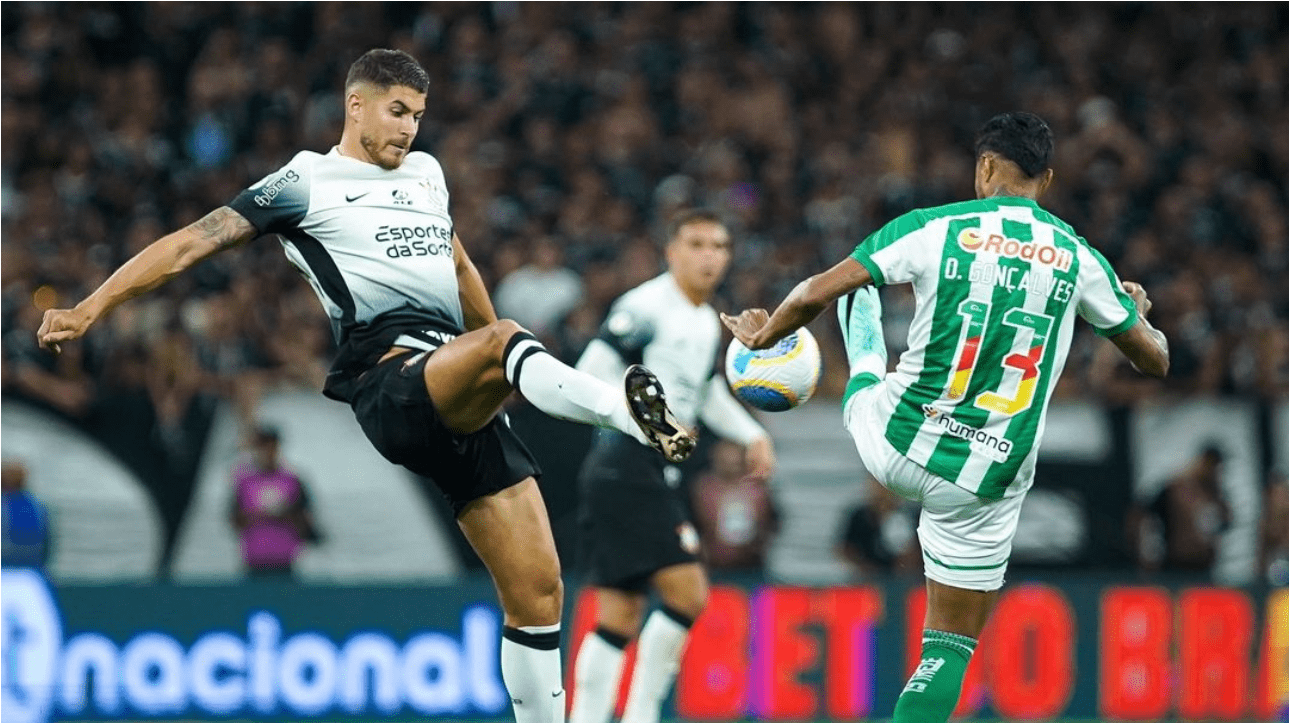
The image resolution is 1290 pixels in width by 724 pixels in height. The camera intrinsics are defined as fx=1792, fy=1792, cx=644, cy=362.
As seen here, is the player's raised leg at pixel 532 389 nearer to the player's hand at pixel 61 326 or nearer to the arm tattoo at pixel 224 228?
the arm tattoo at pixel 224 228

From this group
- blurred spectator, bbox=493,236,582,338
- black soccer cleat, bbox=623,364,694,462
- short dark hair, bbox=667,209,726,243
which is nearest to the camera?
black soccer cleat, bbox=623,364,694,462

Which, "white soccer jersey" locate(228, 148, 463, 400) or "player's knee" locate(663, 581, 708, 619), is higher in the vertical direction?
"white soccer jersey" locate(228, 148, 463, 400)

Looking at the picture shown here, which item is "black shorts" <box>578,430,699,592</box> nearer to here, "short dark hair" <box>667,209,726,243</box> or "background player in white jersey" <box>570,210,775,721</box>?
"background player in white jersey" <box>570,210,775,721</box>

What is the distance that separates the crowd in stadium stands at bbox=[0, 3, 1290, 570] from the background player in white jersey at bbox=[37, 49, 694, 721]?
6.14m

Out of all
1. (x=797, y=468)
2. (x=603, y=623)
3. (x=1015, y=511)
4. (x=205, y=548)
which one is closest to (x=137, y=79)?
(x=205, y=548)

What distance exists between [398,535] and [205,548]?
136 centimetres

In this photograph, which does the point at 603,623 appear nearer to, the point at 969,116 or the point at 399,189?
the point at 399,189

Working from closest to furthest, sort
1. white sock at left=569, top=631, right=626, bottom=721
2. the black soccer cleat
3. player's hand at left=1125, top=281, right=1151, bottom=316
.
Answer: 1. the black soccer cleat
2. player's hand at left=1125, top=281, right=1151, bottom=316
3. white sock at left=569, top=631, right=626, bottom=721

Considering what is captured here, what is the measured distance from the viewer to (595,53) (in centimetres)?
1800

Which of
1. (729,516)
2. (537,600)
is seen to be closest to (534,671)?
(537,600)

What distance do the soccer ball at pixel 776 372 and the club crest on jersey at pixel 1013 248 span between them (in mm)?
829

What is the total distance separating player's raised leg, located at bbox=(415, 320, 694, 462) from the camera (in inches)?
231

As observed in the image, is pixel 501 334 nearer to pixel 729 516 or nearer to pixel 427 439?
pixel 427 439

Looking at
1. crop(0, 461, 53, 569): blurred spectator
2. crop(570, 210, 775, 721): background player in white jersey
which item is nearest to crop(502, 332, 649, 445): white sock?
crop(570, 210, 775, 721): background player in white jersey
